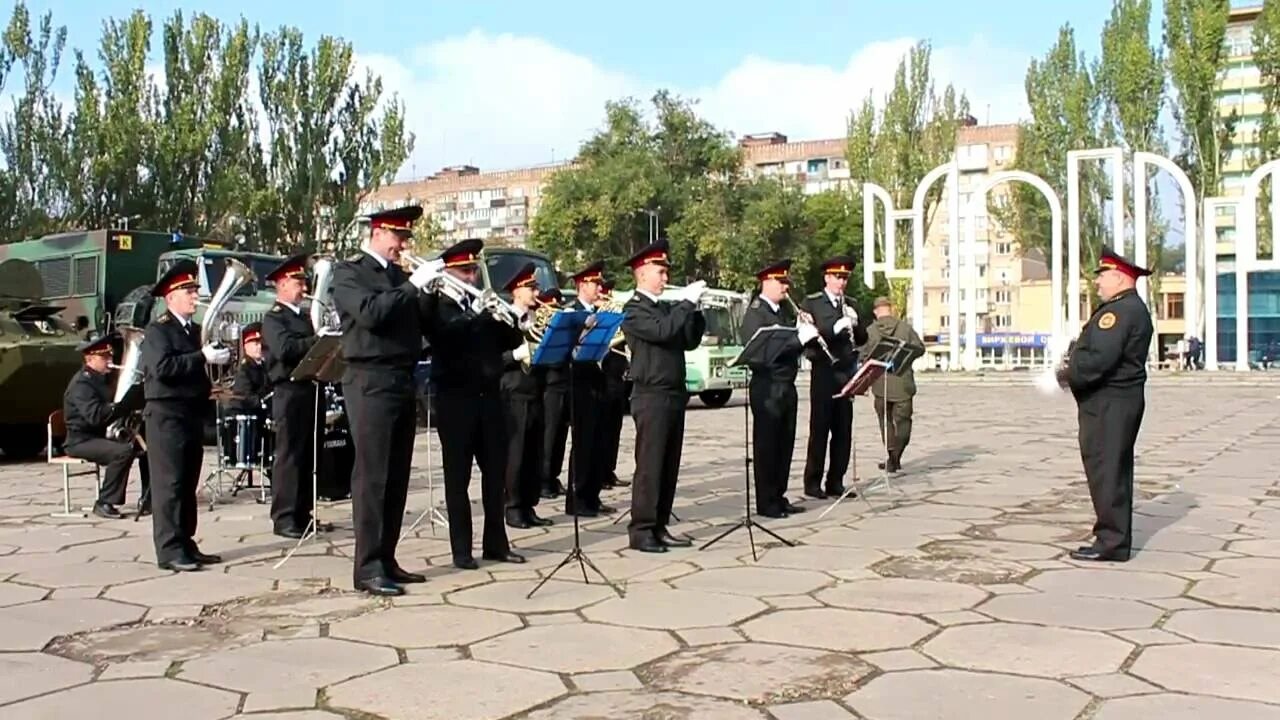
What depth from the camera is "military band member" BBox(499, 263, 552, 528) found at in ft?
28.6

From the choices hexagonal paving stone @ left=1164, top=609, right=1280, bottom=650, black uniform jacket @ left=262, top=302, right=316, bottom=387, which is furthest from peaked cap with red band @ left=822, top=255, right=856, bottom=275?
hexagonal paving stone @ left=1164, top=609, right=1280, bottom=650

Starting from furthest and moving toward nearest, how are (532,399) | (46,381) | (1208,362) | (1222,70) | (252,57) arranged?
(1222,70)
(252,57)
(1208,362)
(46,381)
(532,399)

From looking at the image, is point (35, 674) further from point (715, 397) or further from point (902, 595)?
point (715, 397)

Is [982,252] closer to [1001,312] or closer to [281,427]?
[1001,312]

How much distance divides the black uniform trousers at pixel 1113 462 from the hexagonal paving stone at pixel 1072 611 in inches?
43.9

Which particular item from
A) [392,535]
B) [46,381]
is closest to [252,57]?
[46,381]

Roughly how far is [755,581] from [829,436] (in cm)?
388

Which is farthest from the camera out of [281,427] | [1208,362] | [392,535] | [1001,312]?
[1001,312]

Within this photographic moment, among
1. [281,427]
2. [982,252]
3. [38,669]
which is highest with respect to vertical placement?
[982,252]

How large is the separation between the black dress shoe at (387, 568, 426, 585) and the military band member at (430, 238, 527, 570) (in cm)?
42

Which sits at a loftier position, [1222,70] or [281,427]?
[1222,70]

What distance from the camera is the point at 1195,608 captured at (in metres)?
5.99

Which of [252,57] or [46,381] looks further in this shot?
[252,57]

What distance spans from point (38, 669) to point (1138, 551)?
5.99 meters
